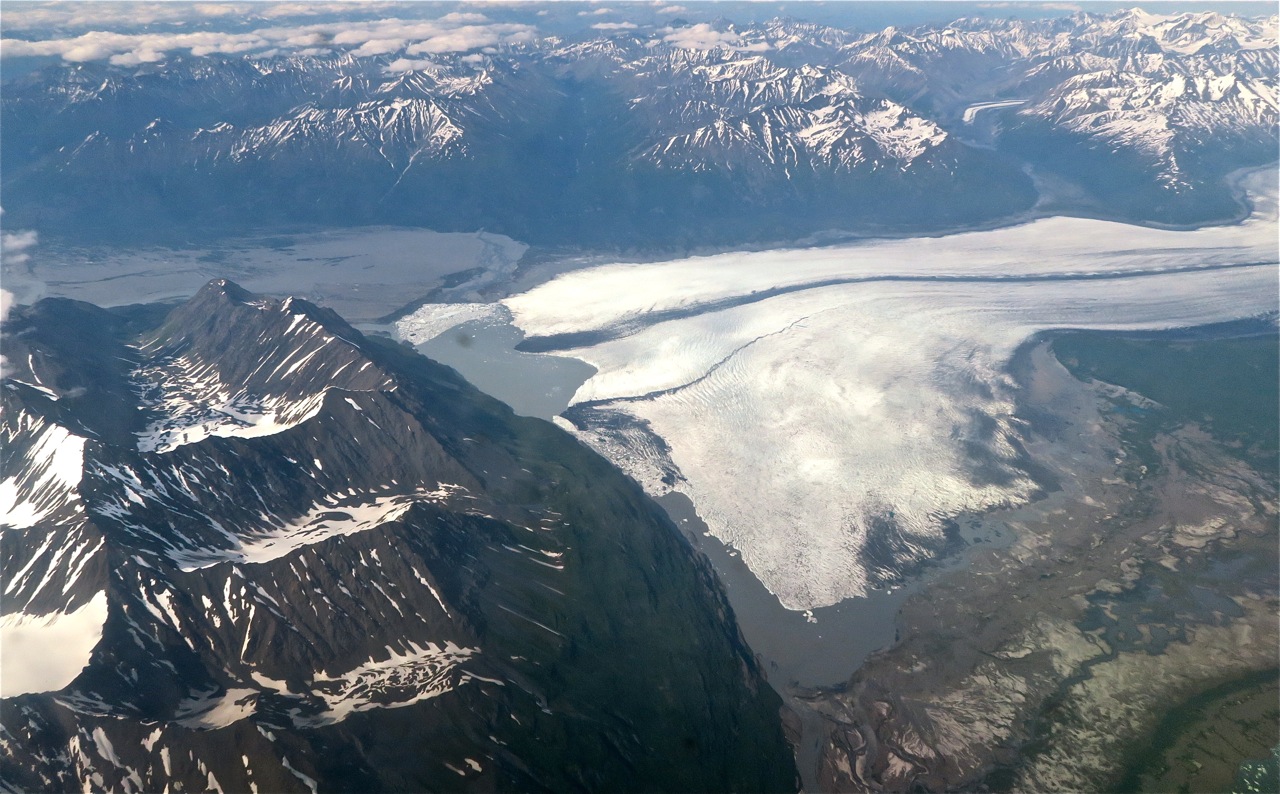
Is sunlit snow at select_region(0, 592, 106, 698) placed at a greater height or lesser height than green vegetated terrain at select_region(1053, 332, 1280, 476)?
greater

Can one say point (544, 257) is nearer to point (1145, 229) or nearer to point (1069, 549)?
point (1069, 549)

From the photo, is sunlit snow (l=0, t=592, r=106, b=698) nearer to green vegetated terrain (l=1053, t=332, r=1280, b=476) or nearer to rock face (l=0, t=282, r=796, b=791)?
rock face (l=0, t=282, r=796, b=791)

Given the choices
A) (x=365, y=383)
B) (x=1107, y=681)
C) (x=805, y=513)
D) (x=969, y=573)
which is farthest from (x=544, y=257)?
(x=1107, y=681)

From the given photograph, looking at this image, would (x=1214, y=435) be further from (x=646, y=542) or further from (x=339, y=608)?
(x=339, y=608)

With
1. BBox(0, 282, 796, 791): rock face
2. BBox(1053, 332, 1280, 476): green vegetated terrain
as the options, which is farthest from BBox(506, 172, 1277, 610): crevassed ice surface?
BBox(0, 282, 796, 791): rock face

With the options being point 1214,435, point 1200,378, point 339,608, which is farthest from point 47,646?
point 1200,378

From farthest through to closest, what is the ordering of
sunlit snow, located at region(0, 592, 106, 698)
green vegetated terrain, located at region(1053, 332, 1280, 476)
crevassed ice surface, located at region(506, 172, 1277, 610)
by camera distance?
green vegetated terrain, located at region(1053, 332, 1280, 476), crevassed ice surface, located at region(506, 172, 1277, 610), sunlit snow, located at region(0, 592, 106, 698)
